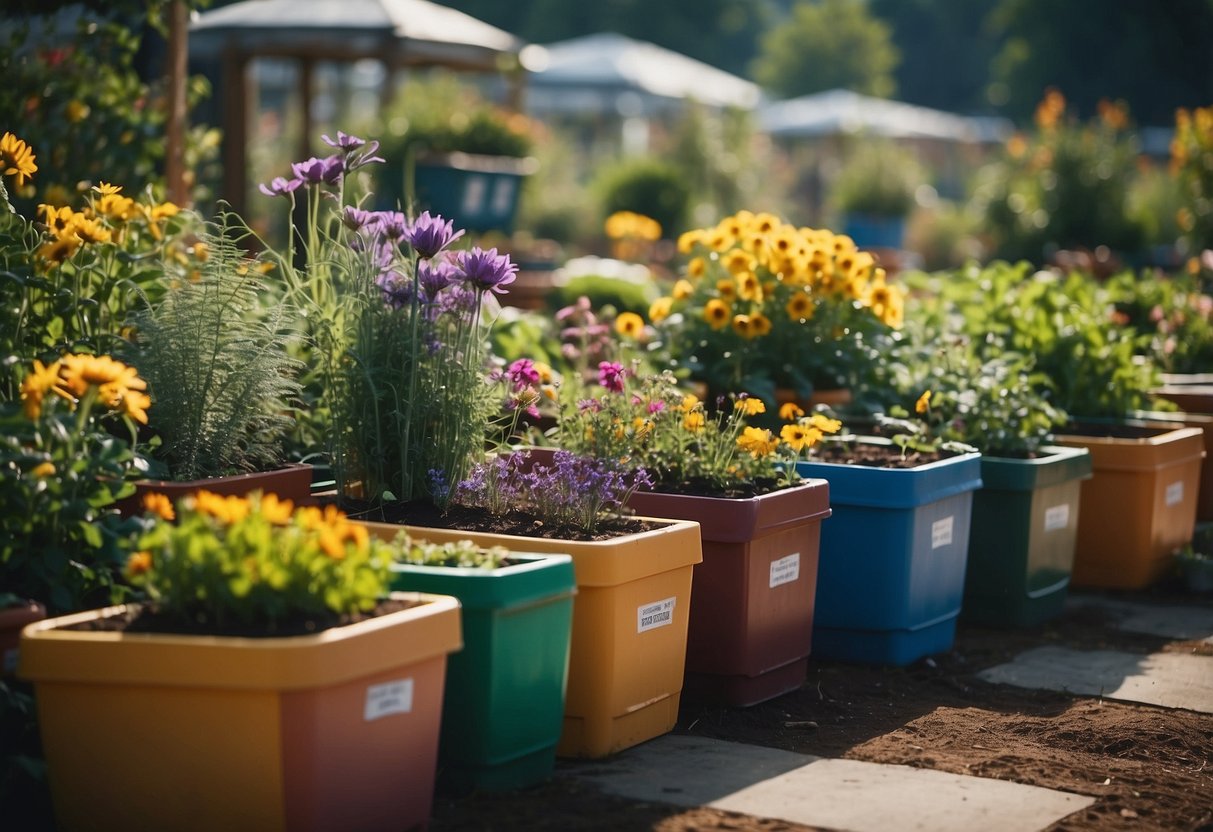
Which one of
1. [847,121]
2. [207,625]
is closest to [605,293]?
[207,625]

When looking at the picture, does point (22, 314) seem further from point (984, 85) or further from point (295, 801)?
point (984, 85)

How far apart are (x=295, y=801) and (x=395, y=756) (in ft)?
0.74

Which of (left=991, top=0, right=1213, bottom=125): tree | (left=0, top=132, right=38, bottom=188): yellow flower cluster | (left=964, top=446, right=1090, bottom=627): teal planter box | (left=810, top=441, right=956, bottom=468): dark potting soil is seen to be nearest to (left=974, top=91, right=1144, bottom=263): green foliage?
(left=964, top=446, right=1090, bottom=627): teal planter box

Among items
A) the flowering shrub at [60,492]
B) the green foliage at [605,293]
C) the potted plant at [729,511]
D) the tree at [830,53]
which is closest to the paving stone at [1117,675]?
the potted plant at [729,511]

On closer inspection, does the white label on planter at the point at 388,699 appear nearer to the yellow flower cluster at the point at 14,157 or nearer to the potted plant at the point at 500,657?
the potted plant at the point at 500,657

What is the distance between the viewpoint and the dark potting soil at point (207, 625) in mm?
2633

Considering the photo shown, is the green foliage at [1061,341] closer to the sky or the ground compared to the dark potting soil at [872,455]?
closer to the sky

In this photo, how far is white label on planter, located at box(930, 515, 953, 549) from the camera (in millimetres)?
4500

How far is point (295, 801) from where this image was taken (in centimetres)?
261

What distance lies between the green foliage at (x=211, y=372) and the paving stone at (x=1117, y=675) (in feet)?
6.98

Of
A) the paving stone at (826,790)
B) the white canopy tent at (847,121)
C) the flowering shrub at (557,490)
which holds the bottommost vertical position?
the paving stone at (826,790)

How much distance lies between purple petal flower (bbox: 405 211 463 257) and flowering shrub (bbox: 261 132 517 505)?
5 centimetres

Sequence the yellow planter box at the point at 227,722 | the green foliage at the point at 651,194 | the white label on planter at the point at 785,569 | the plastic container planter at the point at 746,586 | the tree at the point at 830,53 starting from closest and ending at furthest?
the yellow planter box at the point at 227,722
the plastic container planter at the point at 746,586
the white label on planter at the point at 785,569
the green foliage at the point at 651,194
the tree at the point at 830,53

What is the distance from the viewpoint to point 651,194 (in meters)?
15.7
